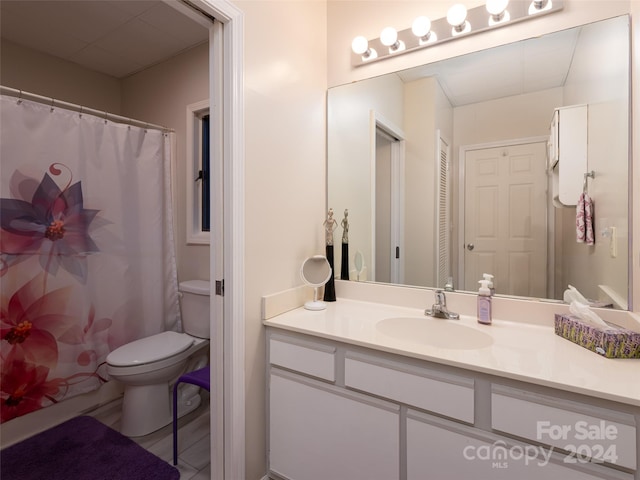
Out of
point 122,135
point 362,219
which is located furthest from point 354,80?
point 122,135

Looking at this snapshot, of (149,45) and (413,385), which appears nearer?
(413,385)

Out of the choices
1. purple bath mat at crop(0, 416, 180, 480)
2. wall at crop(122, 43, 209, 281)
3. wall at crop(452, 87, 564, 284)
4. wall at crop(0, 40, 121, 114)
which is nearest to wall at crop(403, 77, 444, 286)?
wall at crop(452, 87, 564, 284)

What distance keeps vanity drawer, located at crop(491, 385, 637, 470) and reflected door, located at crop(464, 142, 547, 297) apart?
59 cm

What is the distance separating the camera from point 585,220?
1199 millimetres

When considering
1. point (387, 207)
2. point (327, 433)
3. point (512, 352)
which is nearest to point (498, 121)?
point (387, 207)

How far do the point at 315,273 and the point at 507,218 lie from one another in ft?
3.07

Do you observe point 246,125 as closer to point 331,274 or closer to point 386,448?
point 331,274

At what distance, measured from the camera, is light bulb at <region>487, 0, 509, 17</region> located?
1.30m

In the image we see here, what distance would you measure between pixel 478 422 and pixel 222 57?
1540 mm

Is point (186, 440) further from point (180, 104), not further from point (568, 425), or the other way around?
point (180, 104)

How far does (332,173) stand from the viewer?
178 centimetres

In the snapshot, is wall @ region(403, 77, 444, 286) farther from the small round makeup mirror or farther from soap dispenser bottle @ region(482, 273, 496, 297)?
the small round makeup mirror

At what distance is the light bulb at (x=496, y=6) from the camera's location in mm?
1305

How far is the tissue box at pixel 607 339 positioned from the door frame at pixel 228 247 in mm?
1215
